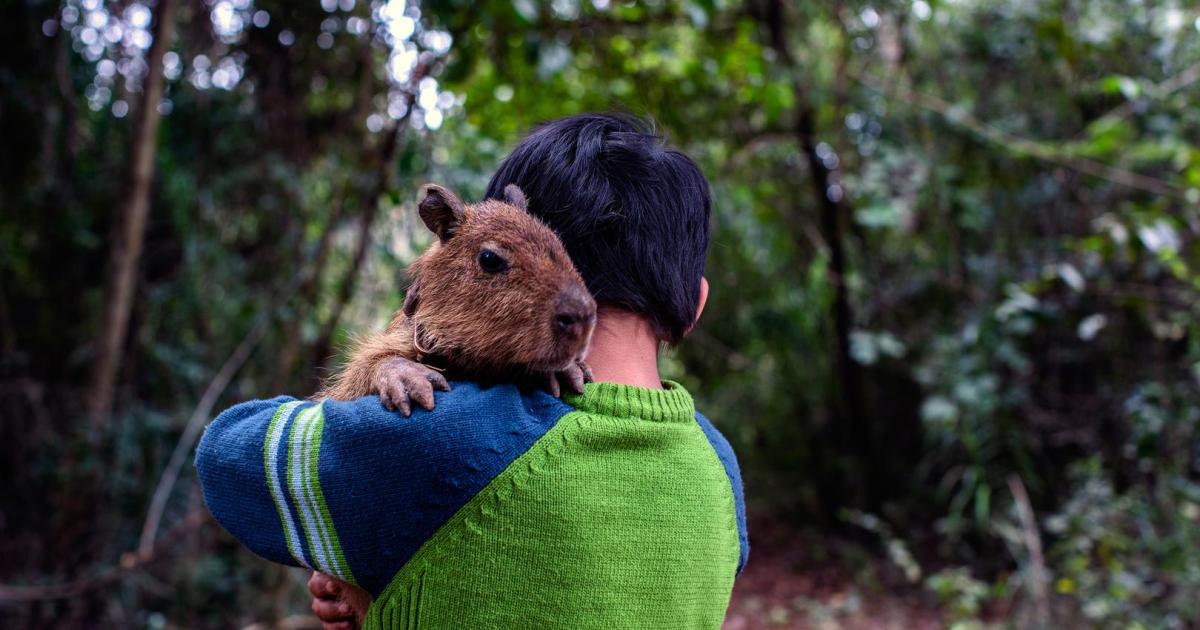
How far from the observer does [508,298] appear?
1.53 metres

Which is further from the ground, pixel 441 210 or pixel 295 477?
pixel 441 210

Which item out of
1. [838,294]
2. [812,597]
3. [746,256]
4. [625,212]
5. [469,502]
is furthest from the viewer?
[812,597]

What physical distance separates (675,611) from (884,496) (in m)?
5.92

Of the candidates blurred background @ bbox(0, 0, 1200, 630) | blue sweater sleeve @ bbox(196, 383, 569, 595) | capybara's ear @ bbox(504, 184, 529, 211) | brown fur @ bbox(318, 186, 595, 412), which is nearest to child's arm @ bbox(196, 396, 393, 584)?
blue sweater sleeve @ bbox(196, 383, 569, 595)

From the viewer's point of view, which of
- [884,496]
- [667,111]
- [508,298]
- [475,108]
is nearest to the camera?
[508,298]

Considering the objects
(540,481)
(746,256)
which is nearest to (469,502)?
(540,481)

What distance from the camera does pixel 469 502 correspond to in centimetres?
135

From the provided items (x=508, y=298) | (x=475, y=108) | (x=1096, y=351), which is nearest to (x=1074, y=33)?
(x=1096, y=351)

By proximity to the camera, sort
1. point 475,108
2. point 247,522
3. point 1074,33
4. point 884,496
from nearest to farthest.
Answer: point 247,522 < point 475,108 < point 1074,33 < point 884,496

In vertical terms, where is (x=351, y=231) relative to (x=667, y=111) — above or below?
below

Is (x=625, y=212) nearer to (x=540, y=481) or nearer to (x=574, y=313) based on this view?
(x=574, y=313)

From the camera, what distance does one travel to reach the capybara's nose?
143 cm

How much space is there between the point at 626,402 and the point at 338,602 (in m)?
0.63

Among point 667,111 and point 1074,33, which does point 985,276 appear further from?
point 667,111
